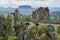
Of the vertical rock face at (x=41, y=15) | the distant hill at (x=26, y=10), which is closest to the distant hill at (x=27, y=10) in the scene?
the distant hill at (x=26, y=10)

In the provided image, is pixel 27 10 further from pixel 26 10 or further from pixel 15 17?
pixel 15 17

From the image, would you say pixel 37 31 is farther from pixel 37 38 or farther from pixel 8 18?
pixel 8 18

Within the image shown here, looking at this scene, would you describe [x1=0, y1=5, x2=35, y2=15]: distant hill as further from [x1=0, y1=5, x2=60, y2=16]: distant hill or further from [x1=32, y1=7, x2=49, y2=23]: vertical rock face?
[x1=32, y1=7, x2=49, y2=23]: vertical rock face

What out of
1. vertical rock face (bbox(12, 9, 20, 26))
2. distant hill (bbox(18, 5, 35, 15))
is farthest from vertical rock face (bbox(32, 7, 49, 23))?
vertical rock face (bbox(12, 9, 20, 26))

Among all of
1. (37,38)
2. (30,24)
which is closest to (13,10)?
(30,24)

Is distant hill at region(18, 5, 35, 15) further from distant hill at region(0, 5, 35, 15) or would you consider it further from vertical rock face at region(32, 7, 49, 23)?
vertical rock face at region(32, 7, 49, 23)

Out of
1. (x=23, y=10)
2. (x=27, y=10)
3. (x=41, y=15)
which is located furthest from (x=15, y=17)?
(x=41, y=15)

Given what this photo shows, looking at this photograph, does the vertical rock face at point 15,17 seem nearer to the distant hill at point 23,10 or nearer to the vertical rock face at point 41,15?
the distant hill at point 23,10

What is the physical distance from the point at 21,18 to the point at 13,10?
1.37 ft

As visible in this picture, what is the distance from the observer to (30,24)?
6988 mm

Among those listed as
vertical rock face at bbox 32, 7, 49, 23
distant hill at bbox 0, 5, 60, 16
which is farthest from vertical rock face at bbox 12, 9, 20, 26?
vertical rock face at bbox 32, 7, 49, 23

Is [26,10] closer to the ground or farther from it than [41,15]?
farther from it

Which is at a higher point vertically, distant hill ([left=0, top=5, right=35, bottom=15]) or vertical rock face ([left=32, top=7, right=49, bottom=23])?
distant hill ([left=0, top=5, right=35, bottom=15])

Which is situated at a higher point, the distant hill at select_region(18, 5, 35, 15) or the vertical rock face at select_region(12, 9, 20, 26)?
the distant hill at select_region(18, 5, 35, 15)
